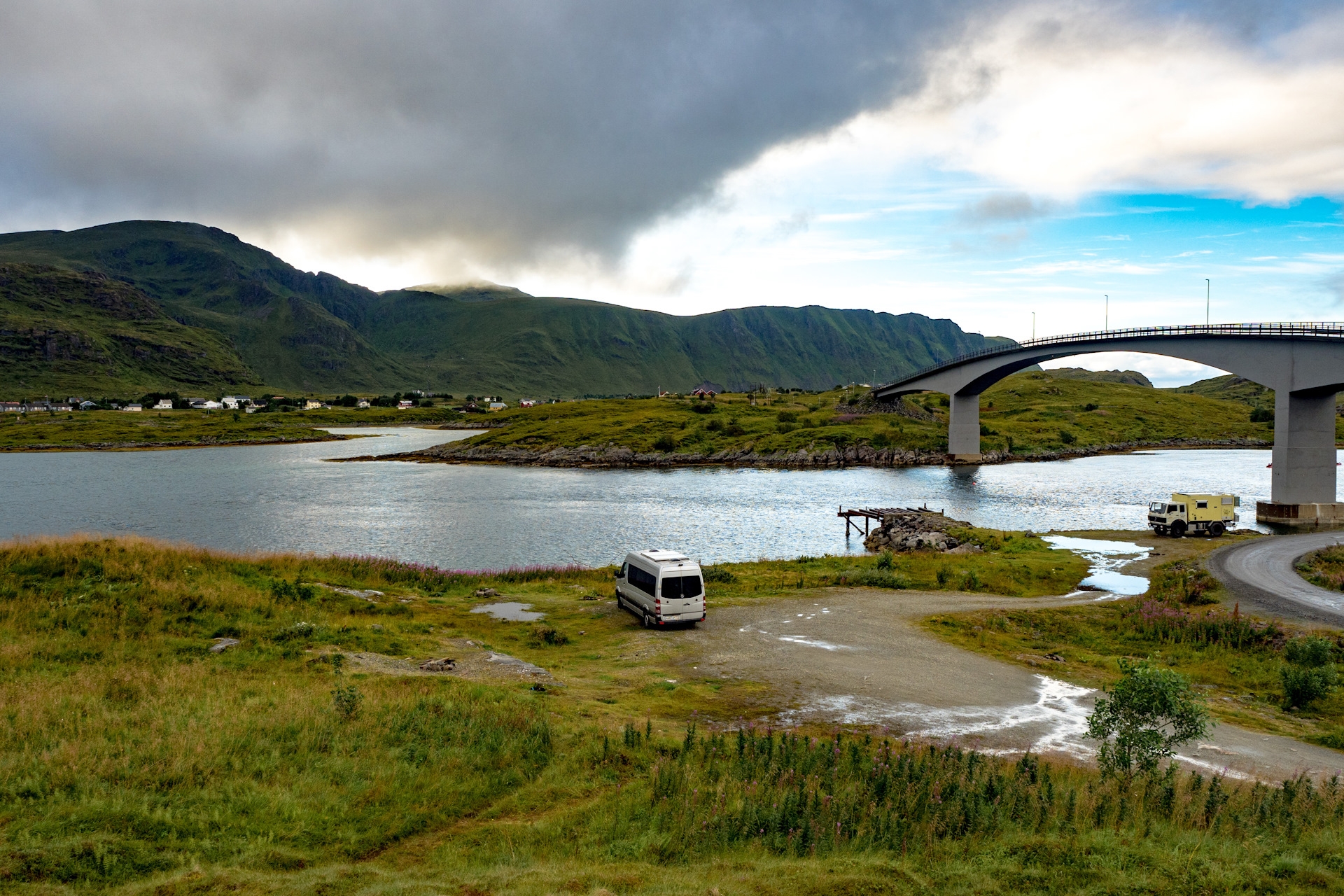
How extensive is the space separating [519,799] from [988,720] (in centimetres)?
1255

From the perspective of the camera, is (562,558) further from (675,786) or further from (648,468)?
(648,468)

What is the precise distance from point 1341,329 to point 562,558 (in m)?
65.9

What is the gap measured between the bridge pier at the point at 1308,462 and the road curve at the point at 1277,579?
21440 millimetres

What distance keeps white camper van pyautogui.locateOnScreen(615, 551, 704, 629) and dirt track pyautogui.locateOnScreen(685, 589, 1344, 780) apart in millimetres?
981

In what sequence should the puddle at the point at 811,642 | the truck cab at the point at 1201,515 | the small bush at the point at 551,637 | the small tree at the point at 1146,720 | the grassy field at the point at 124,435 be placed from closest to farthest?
the small tree at the point at 1146,720
the puddle at the point at 811,642
the small bush at the point at 551,637
the truck cab at the point at 1201,515
the grassy field at the point at 124,435

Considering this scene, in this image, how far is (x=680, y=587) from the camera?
2880 centimetres

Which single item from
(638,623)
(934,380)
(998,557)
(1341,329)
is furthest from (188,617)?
(934,380)

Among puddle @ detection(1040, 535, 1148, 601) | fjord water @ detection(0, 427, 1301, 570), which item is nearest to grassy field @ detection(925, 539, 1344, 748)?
puddle @ detection(1040, 535, 1148, 601)

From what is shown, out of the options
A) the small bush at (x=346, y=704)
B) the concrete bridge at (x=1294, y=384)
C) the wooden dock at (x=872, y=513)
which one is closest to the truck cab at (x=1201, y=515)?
the concrete bridge at (x=1294, y=384)

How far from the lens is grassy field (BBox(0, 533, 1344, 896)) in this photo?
9.81 m

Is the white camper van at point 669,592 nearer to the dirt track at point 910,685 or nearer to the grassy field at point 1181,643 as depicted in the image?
the dirt track at point 910,685

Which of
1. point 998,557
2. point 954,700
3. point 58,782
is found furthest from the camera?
point 998,557

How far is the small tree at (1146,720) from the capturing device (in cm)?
1406

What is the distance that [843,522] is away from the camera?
7231cm
